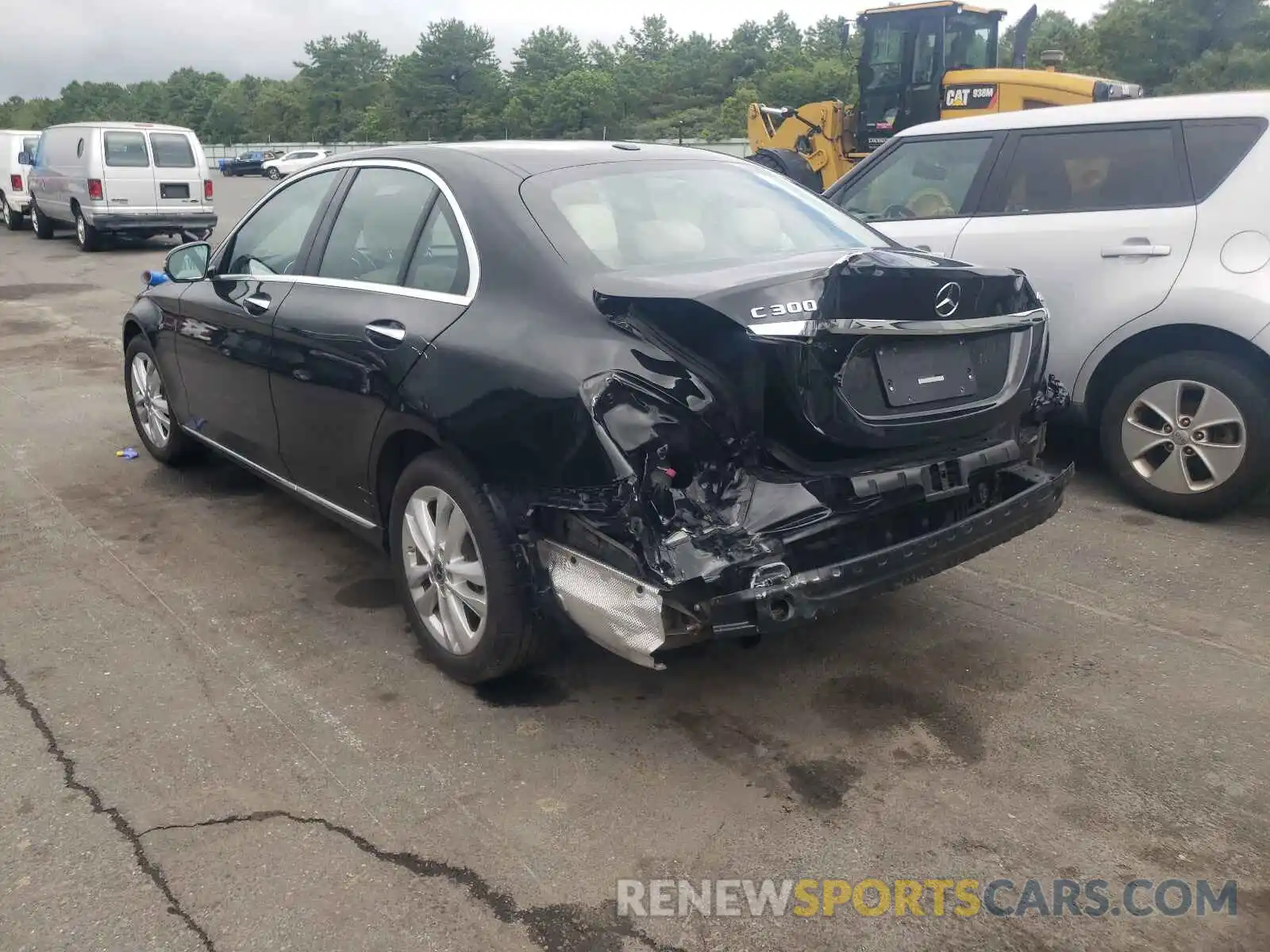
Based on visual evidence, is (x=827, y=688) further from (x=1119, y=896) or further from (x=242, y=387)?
(x=242, y=387)

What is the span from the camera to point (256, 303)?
450 centimetres

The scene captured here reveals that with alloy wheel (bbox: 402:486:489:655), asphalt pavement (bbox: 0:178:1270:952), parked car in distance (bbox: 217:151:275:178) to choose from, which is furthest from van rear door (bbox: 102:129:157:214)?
parked car in distance (bbox: 217:151:275:178)

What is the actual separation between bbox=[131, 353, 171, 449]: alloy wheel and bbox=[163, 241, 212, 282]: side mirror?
60 centimetres

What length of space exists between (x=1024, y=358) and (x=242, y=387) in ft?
10.5

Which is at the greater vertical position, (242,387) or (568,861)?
(242,387)

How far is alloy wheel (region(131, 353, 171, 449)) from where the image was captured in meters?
5.76

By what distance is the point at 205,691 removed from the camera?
3.54 m

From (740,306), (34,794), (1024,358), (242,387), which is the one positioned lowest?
(34,794)

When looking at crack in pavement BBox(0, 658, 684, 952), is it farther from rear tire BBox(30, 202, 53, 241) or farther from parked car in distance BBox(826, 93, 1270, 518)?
rear tire BBox(30, 202, 53, 241)

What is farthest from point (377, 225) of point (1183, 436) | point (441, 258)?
point (1183, 436)

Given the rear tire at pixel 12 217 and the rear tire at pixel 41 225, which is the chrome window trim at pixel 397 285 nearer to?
the rear tire at pixel 41 225

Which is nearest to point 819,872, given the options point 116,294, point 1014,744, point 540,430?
point 1014,744

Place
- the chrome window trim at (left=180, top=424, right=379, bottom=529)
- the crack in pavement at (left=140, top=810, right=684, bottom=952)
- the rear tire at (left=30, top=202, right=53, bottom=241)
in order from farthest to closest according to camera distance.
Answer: the rear tire at (left=30, top=202, right=53, bottom=241)
the chrome window trim at (left=180, top=424, right=379, bottom=529)
the crack in pavement at (left=140, top=810, right=684, bottom=952)

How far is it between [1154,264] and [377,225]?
357 centimetres
